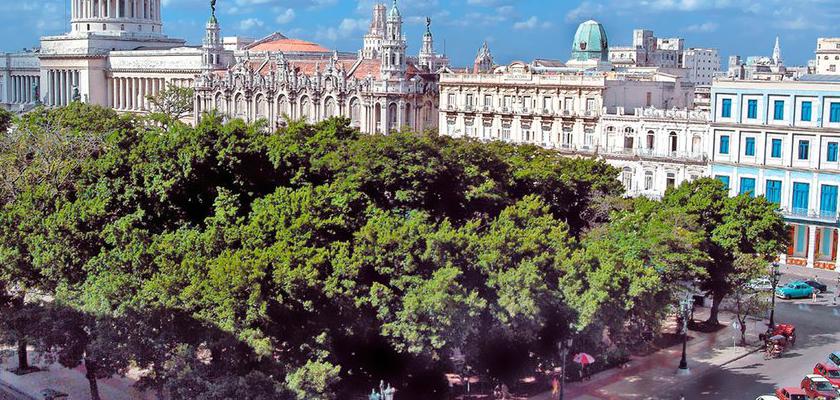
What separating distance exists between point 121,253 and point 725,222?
108ft

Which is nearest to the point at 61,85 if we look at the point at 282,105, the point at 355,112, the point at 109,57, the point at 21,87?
the point at 109,57

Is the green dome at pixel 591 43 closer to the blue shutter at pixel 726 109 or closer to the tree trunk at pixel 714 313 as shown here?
the blue shutter at pixel 726 109

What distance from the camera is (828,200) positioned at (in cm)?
7425

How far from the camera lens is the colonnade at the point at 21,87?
605 feet

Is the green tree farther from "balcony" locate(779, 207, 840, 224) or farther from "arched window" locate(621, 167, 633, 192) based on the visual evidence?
"arched window" locate(621, 167, 633, 192)

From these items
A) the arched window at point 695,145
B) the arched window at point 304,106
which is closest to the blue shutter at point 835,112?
the arched window at point 695,145

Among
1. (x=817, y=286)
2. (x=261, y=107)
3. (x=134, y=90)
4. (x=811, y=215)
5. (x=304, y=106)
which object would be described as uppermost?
(x=134, y=90)

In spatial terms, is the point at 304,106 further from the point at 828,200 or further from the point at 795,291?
the point at 795,291

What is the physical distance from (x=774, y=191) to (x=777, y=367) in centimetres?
2861

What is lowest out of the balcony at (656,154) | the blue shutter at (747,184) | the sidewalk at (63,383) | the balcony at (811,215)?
the sidewalk at (63,383)

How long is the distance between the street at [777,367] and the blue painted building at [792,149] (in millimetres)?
13630

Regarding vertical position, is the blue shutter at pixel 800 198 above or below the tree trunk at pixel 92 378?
above

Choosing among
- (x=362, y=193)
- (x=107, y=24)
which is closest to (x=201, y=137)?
(x=362, y=193)

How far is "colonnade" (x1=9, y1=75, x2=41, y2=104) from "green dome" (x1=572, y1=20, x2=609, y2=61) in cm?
10860
